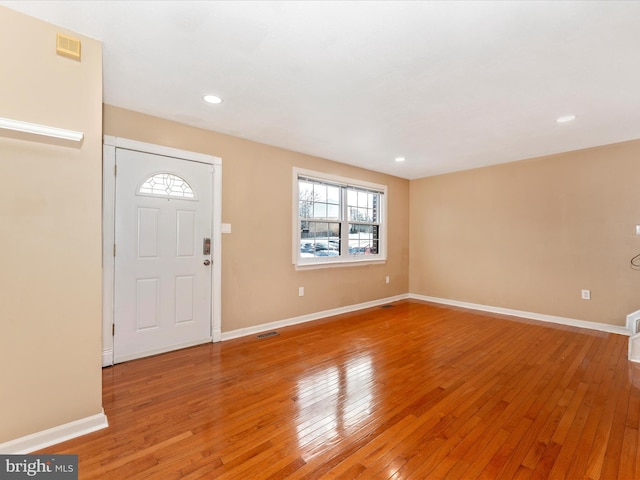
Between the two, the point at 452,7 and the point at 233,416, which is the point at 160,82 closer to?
the point at 452,7

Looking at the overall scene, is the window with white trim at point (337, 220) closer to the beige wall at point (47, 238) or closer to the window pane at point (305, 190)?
the window pane at point (305, 190)

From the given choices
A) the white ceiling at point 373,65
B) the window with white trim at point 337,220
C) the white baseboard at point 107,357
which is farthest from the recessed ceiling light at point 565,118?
the white baseboard at point 107,357

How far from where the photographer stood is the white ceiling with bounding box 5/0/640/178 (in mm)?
1708

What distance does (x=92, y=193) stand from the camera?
6.26 feet

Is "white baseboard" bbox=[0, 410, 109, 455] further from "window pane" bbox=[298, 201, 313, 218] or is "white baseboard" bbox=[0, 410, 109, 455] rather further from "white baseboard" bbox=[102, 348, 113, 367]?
"window pane" bbox=[298, 201, 313, 218]

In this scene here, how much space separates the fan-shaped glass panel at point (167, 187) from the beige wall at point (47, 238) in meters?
1.18

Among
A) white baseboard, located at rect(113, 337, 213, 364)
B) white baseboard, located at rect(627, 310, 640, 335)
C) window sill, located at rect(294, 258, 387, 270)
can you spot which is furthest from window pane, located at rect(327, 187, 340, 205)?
white baseboard, located at rect(627, 310, 640, 335)

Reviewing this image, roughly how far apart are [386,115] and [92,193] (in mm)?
2661

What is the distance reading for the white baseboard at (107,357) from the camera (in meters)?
2.79

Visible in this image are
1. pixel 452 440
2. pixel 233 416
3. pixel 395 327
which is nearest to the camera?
pixel 452 440

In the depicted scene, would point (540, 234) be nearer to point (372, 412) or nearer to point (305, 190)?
point (305, 190)

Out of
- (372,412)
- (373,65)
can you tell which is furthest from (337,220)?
(372,412)

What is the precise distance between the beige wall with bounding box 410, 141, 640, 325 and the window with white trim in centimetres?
111

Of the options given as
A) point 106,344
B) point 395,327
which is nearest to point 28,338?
point 106,344
